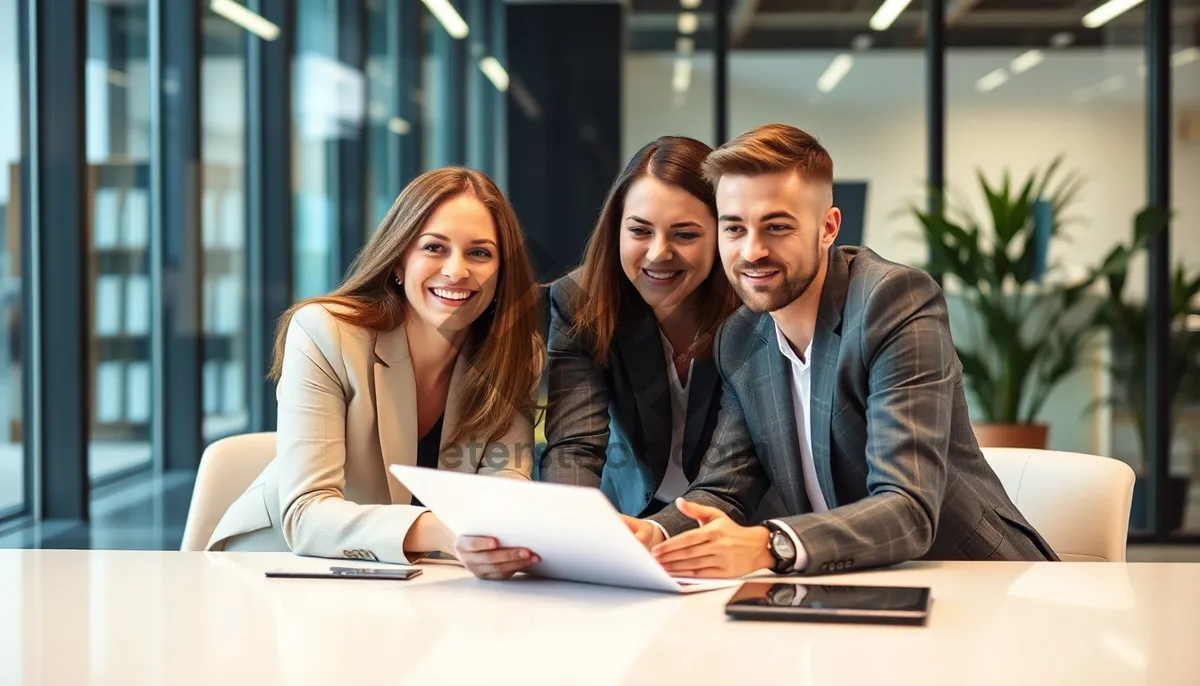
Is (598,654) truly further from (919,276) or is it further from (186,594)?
(919,276)

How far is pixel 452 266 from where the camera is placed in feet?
7.22

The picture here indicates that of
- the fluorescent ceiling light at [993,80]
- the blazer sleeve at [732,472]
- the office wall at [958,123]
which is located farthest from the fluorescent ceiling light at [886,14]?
the blazer sleeve at [732,472]

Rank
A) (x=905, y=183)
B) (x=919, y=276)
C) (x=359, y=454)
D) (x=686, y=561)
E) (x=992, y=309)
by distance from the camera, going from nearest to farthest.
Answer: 1. (x=686, y=561)
2. (x=919, y=276)
3. (x=359, y=454)
4. (x=992, y=309)
5. (x=905, y=183)

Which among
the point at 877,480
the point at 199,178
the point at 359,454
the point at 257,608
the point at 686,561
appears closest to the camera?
the point at 257,608

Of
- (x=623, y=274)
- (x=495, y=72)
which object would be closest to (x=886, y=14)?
(x=495, y=72)

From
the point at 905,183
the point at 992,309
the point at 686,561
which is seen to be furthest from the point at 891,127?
the point at 686,561

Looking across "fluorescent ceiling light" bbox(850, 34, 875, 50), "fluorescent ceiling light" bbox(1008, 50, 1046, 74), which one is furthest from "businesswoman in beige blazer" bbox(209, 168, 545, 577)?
"fluorescent ceiling light" bbox(1008, 50, 1046, 74)

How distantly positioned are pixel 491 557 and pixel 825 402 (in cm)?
66

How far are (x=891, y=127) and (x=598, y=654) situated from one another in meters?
5.02

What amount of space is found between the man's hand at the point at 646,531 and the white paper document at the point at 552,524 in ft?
0.51

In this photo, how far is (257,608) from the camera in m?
1.51

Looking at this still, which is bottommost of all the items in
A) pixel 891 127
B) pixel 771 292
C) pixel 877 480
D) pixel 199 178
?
pixel 877 480

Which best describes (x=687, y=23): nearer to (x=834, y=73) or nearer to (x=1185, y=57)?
(x=834, y=73)

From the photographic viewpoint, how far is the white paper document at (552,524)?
142 centimetres
